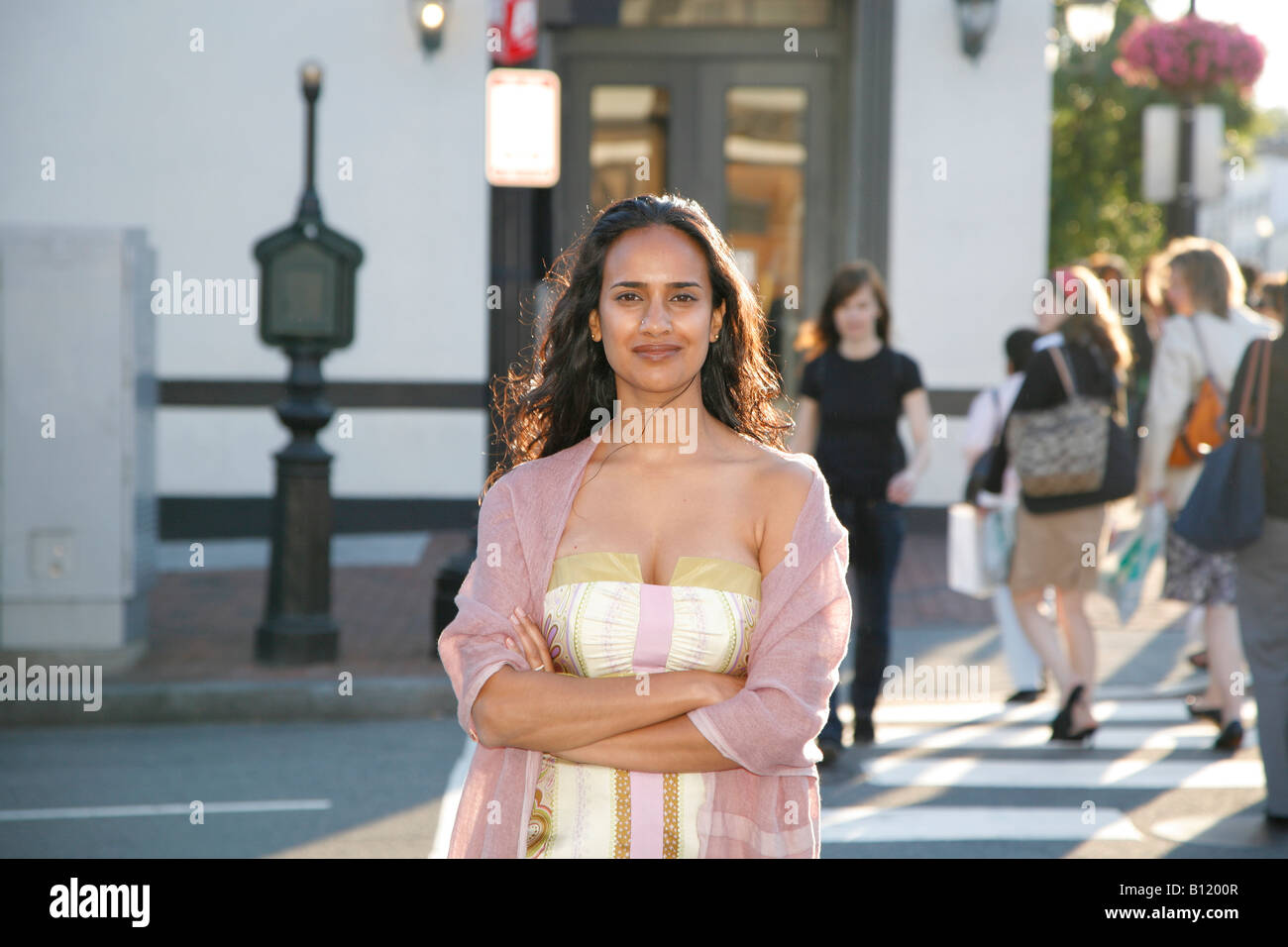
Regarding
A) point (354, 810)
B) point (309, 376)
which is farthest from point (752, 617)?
point (309, 376)

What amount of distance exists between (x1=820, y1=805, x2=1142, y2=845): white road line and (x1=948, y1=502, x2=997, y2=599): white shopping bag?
192cm

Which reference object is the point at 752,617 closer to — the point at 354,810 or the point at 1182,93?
the point at 354,810

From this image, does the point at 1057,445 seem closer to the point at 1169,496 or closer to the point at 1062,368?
the point at 1062,368

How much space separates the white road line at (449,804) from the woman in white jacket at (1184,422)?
3.31 m

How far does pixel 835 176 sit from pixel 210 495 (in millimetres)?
6279

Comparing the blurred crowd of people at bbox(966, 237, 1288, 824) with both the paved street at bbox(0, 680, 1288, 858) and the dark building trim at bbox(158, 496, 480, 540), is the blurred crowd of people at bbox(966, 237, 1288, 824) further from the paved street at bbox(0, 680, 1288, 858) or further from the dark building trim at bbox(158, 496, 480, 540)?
the dark building trim at bbox(158, 496, 480, 540)

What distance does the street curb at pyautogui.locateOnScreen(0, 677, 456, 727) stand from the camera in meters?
7.61

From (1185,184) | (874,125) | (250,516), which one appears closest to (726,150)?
(874,125)

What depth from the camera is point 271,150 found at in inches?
531

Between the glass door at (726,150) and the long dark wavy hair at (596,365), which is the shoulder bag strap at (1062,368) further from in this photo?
the glass door at (726,150)

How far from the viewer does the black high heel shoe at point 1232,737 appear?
694 cm

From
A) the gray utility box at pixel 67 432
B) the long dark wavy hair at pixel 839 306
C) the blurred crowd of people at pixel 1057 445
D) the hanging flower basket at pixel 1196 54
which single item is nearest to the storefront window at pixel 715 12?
the hanging flower basket at pixel 1196 54
